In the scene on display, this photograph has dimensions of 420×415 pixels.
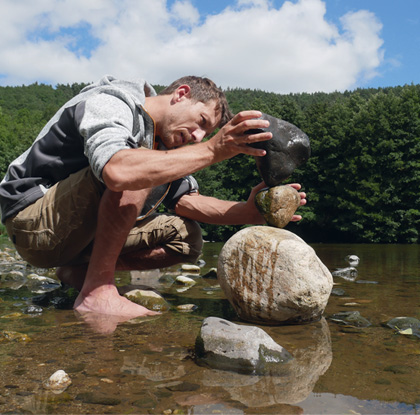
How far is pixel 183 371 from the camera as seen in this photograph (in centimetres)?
206

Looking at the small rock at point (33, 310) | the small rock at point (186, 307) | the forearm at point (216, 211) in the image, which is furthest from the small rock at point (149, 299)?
the forearm at point (216, 211)

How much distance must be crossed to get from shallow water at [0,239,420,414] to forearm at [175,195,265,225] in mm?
1145

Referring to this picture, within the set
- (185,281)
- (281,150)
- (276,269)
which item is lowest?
(185,281)

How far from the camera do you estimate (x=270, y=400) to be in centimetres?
174

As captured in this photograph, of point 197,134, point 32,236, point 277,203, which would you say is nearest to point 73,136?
point 32,236

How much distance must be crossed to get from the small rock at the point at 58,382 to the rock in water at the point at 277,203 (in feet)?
7.77

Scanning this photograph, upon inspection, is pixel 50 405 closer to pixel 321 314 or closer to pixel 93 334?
pixel 93 334

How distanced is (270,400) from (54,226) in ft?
7.49

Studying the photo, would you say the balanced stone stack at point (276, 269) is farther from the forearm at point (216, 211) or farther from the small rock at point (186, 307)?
the forearm at point (216, 211)

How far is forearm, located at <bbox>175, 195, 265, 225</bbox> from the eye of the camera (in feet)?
13.9

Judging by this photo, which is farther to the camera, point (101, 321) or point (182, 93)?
point (182, 93)

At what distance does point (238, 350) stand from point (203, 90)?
7.33ft

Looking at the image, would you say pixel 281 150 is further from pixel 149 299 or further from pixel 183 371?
pixel 183 371

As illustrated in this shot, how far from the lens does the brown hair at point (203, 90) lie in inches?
142
